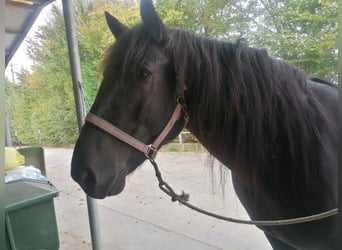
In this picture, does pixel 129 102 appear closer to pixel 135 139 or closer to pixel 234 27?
pixel 135 139

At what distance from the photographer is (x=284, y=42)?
9.09 feet

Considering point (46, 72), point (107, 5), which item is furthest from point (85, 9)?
point (46, 72)

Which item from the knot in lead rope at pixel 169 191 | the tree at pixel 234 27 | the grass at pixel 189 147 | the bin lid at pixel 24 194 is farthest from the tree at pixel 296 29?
the bin lid at pixel 24 194

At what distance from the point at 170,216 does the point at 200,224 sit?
0.37 metres

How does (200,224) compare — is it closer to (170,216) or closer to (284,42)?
(170,216)

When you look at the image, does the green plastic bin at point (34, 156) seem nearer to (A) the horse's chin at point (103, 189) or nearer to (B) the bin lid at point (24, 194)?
(B) the bin lid at point (24, 194)

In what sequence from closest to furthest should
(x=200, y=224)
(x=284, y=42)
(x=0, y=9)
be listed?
(x=0, y=9), (x=200, y=224), (x=284, y=42)

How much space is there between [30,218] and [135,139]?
0.86 m

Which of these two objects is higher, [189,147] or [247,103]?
[247,103]

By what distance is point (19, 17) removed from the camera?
268 centimetres

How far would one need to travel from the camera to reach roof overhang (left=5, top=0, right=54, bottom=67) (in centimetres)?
233

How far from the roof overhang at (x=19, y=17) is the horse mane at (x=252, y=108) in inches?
80.8

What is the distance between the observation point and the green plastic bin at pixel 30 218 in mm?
1181

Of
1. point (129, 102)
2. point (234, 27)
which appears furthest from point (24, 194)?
point (234, 27)
